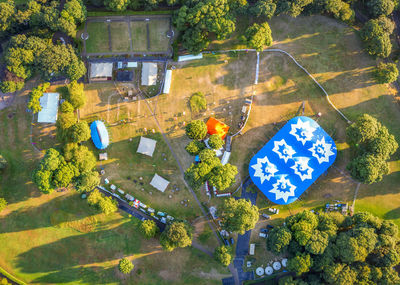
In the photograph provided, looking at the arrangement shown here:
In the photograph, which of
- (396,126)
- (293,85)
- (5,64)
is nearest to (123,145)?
(5,64)

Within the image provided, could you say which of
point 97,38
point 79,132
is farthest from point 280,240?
point 97,38

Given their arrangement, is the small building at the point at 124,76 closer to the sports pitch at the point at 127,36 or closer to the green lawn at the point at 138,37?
the sports pitch at the point at 127,36

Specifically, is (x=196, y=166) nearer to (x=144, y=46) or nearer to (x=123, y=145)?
(x=123, y=145)

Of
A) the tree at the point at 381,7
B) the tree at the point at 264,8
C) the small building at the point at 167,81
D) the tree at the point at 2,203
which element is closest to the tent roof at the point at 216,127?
the small building at the point at 167,81

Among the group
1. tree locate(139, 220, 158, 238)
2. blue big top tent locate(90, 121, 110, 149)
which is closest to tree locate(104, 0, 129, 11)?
blue big top tent locate(90, 121, 110, 149)

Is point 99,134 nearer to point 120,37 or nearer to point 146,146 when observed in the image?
point 146,146

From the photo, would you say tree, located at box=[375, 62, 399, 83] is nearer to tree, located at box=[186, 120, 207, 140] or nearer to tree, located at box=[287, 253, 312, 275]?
tree, located at box=[186, 120, 207, 140]

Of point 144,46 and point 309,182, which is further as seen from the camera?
point 144,46
